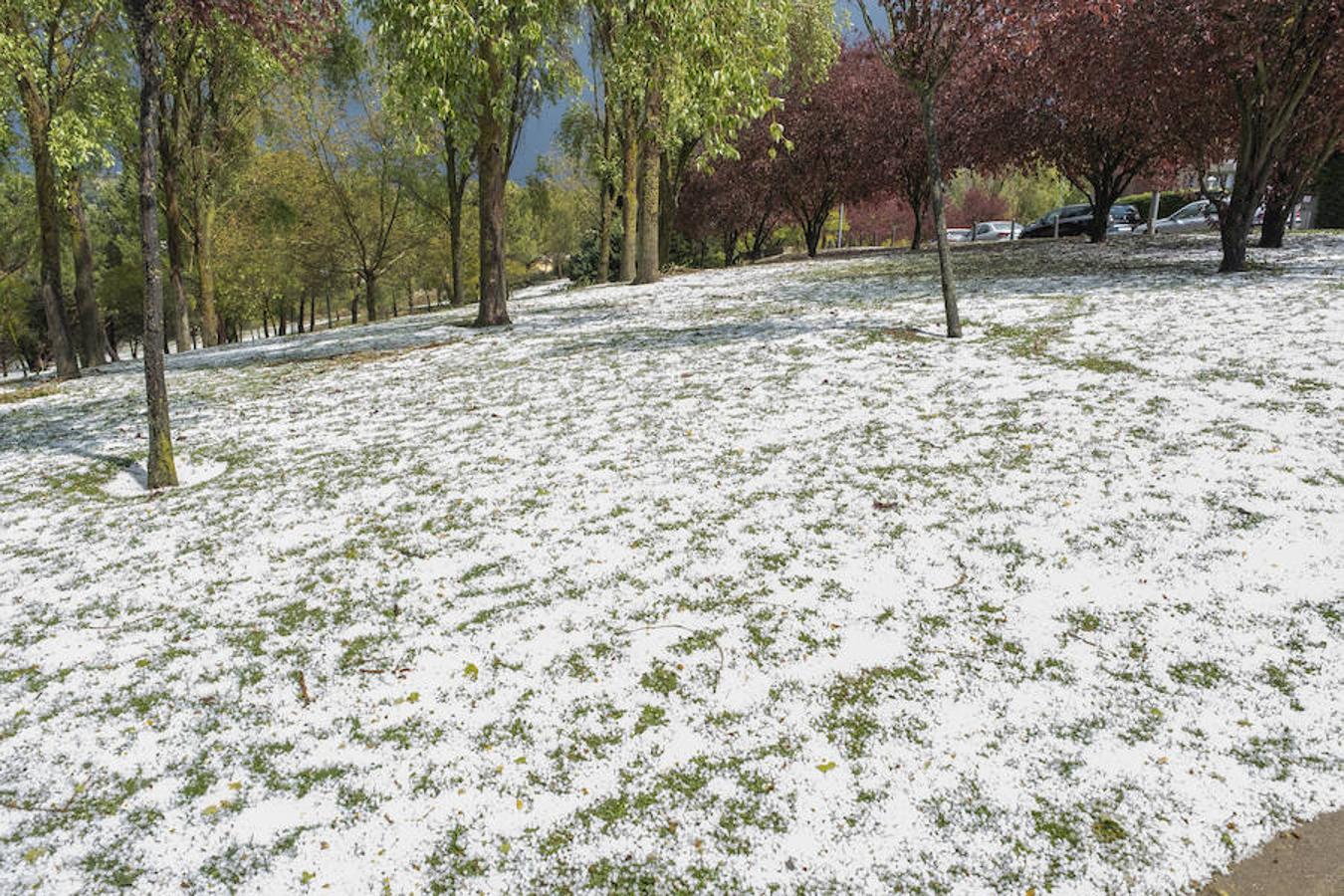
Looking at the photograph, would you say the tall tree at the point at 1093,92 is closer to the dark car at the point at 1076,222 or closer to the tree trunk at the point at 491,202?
the dark car at the point at 1076,222

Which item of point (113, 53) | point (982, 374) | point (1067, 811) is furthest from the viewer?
point (113, 53)

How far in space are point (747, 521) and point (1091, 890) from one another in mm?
3022

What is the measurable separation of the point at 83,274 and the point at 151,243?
1104 centimetres

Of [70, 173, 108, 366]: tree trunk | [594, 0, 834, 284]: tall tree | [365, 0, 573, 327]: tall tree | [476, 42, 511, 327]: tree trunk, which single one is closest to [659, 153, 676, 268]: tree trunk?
A: [365, 0, 573, 327]: tall tree

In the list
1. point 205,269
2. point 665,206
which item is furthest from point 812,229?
point 205,269

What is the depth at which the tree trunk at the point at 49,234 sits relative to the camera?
12.4 m

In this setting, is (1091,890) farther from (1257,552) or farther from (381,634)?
(381,634)

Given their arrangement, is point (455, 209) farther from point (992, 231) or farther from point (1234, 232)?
point (992, 231)

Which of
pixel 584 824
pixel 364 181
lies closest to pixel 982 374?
pixel 584 824

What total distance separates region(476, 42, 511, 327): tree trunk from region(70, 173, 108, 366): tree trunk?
788 centimetres

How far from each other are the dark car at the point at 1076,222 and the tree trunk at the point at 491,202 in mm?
24774

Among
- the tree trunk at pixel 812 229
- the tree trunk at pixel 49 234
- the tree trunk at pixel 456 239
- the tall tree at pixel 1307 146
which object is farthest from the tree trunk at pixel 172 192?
the tall tree at pixel 1307 146

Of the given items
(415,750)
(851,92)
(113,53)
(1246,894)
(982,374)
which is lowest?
(1246,894)

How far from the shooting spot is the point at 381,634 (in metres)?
4.18
